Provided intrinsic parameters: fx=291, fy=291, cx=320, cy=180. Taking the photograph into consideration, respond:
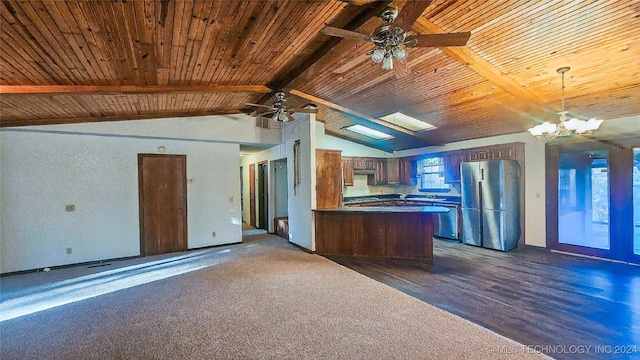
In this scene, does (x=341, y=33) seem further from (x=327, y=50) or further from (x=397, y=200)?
(x=397, y=200)

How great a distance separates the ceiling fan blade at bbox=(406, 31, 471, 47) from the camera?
88.9 inches

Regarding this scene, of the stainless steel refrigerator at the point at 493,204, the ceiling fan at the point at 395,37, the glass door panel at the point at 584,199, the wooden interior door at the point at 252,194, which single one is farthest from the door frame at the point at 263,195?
the glass door panel at the point at 584,199

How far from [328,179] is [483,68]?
331 cm

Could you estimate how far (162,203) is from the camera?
5.84 m

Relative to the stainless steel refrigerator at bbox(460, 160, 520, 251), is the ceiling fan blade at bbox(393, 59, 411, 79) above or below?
above

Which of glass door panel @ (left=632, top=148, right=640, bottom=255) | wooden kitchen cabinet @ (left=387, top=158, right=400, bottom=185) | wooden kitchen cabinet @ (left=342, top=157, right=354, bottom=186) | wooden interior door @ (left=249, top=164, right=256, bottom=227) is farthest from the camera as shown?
wooden interior door @ (left=249, top=164, right=256, bottom=227)

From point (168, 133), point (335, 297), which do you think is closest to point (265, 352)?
point (335, 297)

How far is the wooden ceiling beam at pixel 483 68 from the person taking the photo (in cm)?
304

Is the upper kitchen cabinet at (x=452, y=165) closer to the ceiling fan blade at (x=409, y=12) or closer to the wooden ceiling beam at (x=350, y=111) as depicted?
the wooden ceiling beam at (x=350, y=111)

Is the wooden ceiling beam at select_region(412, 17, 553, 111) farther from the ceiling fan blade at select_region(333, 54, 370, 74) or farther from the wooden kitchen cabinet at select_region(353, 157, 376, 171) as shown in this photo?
the wooden kitchen cabinet at select_region(353, 157, 376, 171)

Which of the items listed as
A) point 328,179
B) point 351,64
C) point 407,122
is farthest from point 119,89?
point 407,122

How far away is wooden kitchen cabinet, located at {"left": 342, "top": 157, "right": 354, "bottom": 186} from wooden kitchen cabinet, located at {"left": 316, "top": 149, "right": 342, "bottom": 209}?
5.69 feet

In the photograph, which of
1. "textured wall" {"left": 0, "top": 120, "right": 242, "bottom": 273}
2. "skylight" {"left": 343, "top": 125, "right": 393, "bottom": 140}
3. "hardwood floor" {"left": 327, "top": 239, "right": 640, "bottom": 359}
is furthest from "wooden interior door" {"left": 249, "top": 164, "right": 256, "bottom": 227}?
"hardwood floor" {"left": 327, "top": 239, "right": 640, "bottom": 359}

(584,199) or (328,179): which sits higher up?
(328,179)
